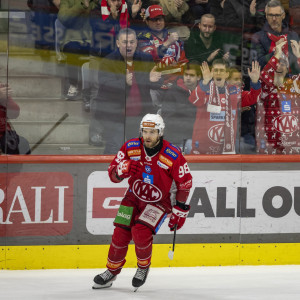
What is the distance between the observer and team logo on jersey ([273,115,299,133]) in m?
7.99

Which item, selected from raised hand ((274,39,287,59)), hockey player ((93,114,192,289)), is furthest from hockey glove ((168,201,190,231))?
raised hand ((274,39,287,59))

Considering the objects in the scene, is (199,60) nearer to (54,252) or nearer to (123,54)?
(123,54)

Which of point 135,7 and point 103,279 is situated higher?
point 135,7

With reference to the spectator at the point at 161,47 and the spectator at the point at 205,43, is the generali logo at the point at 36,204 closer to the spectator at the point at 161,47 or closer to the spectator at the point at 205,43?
the spectator at the point at 161,47

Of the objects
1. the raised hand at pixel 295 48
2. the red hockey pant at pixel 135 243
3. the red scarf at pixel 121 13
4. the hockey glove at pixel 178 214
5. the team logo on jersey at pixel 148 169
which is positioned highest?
the red scarf at pixel 121 13

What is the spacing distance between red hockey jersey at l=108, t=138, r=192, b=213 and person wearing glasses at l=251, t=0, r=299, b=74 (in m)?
1.84

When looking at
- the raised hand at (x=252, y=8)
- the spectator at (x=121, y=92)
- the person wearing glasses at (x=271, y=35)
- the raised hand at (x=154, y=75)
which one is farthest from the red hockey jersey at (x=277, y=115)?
the spectator at (x=121, y=92)

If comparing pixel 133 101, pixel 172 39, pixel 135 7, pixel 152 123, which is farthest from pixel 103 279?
pixel 135 7

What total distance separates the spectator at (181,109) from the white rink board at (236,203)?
0.37m

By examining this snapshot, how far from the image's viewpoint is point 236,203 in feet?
25.6

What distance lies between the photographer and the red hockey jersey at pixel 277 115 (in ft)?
26.0

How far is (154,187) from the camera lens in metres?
6.55

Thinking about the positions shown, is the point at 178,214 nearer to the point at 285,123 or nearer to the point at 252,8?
the point at 285,123

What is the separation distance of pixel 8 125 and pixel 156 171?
64.0 inches
